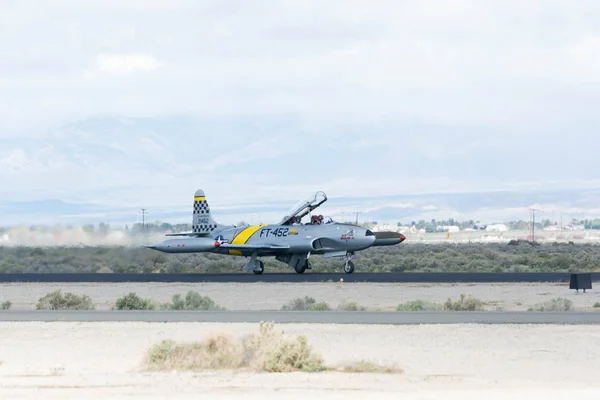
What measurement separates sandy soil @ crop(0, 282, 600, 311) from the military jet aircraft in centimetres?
793

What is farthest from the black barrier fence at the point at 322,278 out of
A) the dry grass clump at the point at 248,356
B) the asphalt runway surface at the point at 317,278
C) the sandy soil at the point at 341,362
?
the dry grass clump at the point at 248,356

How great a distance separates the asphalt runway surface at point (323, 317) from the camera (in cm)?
2544

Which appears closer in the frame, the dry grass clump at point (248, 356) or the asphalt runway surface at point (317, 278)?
the dry grass clump at point (248, 356)

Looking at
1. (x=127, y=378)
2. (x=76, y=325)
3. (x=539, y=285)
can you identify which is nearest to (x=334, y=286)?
(x=539, y=285)

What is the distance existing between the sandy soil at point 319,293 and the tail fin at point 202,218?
45.1 feet

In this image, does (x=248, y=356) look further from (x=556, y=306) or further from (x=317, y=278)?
(x=317, y=278)

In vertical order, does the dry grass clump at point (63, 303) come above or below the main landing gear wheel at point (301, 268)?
below

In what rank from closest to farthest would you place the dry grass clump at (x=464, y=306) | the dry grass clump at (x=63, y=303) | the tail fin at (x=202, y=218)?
the dry grass clump at (x=464, y=306) < the dry grass clump at (x=63, y=303) < the tail fin at (x=202, y=218)

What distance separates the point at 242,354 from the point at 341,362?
1.72 m

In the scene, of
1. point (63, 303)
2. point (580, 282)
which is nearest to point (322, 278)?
point (580, 282)

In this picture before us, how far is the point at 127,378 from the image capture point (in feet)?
55.9

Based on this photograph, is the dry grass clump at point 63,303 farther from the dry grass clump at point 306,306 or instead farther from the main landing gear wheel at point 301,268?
the main landing gear wheel at point 301,268

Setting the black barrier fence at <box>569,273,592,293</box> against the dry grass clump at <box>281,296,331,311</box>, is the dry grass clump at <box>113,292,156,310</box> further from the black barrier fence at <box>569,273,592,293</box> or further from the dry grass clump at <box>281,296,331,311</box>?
the black barrier fence at <box>569,273,592,293</box>

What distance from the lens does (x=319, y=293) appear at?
38.8m
